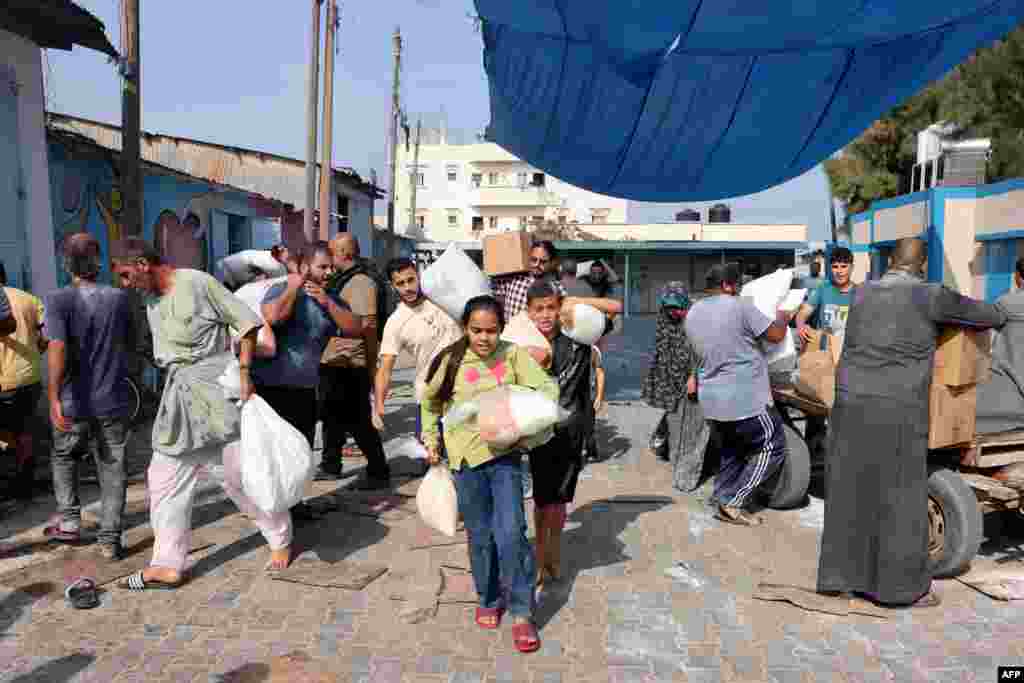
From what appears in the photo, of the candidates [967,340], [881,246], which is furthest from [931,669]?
[881,246]

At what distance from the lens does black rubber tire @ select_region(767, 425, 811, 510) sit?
5125 mm

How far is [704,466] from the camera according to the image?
597 centimetres

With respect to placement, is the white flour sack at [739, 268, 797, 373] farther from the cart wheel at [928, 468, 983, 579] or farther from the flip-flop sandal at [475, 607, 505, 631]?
the flip-flop sandal at [475, 607, 505, 631]

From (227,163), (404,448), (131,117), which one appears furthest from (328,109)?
(404,448)

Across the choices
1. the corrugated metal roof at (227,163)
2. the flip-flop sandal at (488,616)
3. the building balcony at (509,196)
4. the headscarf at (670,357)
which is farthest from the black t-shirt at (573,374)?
the building balcony at (509,196)

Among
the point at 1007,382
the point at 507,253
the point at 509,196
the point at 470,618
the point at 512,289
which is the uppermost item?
the point at 509,196

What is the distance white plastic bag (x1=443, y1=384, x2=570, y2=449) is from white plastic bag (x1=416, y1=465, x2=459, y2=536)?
0.35 metres

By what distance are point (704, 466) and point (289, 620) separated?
11.4 ft

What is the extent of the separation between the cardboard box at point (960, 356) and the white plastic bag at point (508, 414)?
6.33ft

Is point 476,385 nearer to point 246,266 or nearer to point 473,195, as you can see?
point 246,266

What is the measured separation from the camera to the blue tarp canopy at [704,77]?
4.30m

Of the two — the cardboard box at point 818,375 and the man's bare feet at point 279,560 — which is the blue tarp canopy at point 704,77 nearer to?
the cardboard box at point 818,375

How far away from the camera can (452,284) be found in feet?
14.2

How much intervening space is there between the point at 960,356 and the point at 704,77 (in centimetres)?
233
